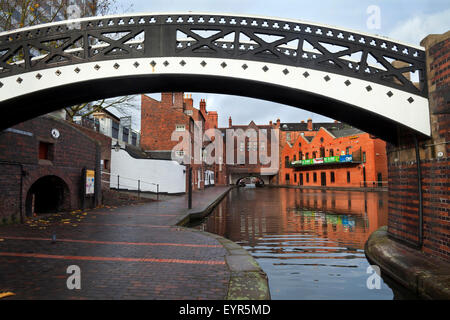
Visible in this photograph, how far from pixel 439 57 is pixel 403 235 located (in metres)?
3.47

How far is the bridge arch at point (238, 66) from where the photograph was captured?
17.7 ft

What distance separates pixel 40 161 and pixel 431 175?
12.0 meters

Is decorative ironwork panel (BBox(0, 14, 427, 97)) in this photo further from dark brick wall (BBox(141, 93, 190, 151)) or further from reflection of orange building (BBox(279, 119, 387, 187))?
reflection of orange building (BBox(279, 119, 387, 187))

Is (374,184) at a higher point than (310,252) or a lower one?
higher

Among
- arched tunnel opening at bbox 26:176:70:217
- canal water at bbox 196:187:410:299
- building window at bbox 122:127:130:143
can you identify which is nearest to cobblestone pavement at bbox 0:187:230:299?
canal water at bbox 196:187:410:299

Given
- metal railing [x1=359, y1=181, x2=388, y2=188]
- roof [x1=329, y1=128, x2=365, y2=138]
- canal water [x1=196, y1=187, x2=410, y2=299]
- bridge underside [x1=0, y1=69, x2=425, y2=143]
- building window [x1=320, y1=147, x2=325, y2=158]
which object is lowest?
canal water [x1=196, y1=187, x2=410, y2=299]

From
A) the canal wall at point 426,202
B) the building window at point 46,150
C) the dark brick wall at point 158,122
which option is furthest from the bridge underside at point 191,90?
the dark brick wall at point 158,122

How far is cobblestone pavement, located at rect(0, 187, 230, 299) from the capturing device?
3.49 m

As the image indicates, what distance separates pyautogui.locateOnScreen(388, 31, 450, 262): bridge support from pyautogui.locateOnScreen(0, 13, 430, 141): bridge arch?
278 mm

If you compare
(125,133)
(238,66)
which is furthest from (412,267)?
(125,133)

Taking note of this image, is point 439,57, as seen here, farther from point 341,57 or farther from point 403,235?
point 403,235

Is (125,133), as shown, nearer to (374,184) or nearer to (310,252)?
(310,252)

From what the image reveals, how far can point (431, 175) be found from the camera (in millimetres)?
4789

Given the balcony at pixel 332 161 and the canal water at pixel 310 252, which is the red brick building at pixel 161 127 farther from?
the balcony at pixel 332 161
